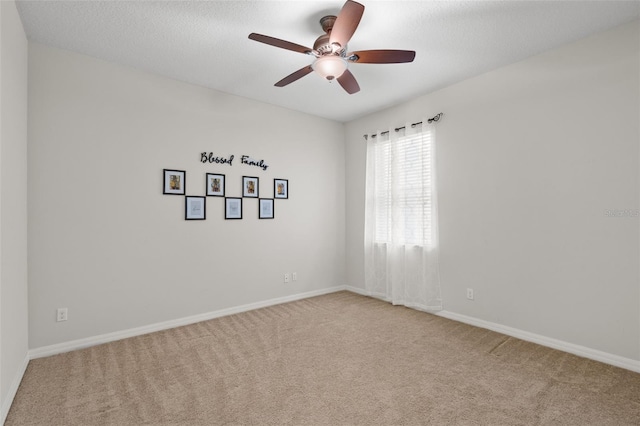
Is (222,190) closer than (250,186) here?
Yes

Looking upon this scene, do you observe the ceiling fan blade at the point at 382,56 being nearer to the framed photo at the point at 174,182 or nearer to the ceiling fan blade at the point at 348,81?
the ceiling fan blade at the point at 348,81

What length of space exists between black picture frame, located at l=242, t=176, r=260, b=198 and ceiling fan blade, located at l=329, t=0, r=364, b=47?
2.29 meters

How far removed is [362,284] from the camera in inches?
196

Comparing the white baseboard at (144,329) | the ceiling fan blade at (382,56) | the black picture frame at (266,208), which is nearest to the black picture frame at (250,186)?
the black picture frame at (266,208)

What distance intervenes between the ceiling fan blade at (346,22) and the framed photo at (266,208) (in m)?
2.46

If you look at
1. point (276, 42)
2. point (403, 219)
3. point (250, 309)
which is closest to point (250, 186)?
point (250, 309)

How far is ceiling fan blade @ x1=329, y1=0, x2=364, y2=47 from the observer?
1.94 meters

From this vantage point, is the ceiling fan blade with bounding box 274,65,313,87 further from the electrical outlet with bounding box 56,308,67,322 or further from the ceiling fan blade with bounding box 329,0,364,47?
the electrical outlet with bounding box 56,308,67,322

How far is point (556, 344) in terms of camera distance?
2963 millimetres

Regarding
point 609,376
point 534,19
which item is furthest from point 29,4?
point 609,376

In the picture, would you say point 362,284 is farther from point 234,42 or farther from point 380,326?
point 234,42

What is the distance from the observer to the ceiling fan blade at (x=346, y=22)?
1.94 m

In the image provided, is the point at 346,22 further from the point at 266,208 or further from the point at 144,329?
the point at 144,329

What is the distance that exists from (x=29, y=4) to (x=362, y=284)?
4.62m
